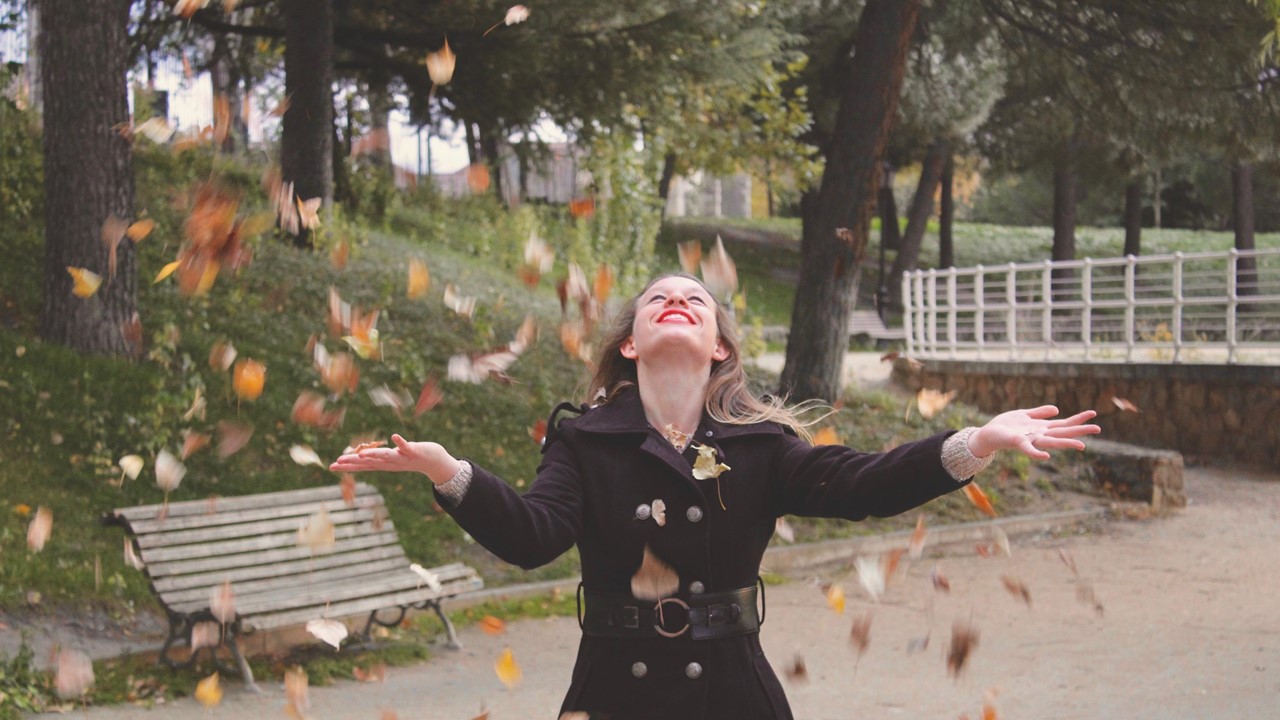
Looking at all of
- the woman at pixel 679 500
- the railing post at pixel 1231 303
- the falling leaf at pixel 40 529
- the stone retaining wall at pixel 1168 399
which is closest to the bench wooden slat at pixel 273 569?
the falling leaf at pixel 40 529

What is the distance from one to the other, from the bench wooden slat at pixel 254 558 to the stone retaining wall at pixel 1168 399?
30.6 feet

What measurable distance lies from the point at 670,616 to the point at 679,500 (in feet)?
0.87

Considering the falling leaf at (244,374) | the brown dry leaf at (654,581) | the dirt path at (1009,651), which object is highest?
the brown dry leaf at (654,581)

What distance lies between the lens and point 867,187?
1289 centimetres

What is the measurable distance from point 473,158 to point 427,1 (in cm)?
932

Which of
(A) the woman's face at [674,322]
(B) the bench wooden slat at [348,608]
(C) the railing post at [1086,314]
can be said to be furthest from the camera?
(C) the railing post at [1086,314]

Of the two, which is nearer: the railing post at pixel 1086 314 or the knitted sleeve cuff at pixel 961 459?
the knitted sleeve cuff at pixel 961 459

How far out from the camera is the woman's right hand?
2.83 m

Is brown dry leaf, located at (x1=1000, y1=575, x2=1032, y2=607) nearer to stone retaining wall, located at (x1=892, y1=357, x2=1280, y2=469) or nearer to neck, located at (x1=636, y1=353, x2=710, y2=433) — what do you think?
neck, located at (x1=636, y1=353, x2=710, y2=433)


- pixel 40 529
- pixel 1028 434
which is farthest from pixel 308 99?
pixel 1028 434

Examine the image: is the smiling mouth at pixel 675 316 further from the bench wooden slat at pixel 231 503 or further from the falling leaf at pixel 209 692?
the bench wooden slat at pixel 231 503

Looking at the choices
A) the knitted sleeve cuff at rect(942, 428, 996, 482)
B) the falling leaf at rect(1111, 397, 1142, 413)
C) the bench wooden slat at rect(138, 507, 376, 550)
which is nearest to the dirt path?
the bench wooden slat at rect(138, 507, 376, 550)

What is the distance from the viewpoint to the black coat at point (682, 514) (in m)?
3.06

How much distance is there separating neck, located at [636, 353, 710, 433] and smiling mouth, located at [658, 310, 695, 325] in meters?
0.11
